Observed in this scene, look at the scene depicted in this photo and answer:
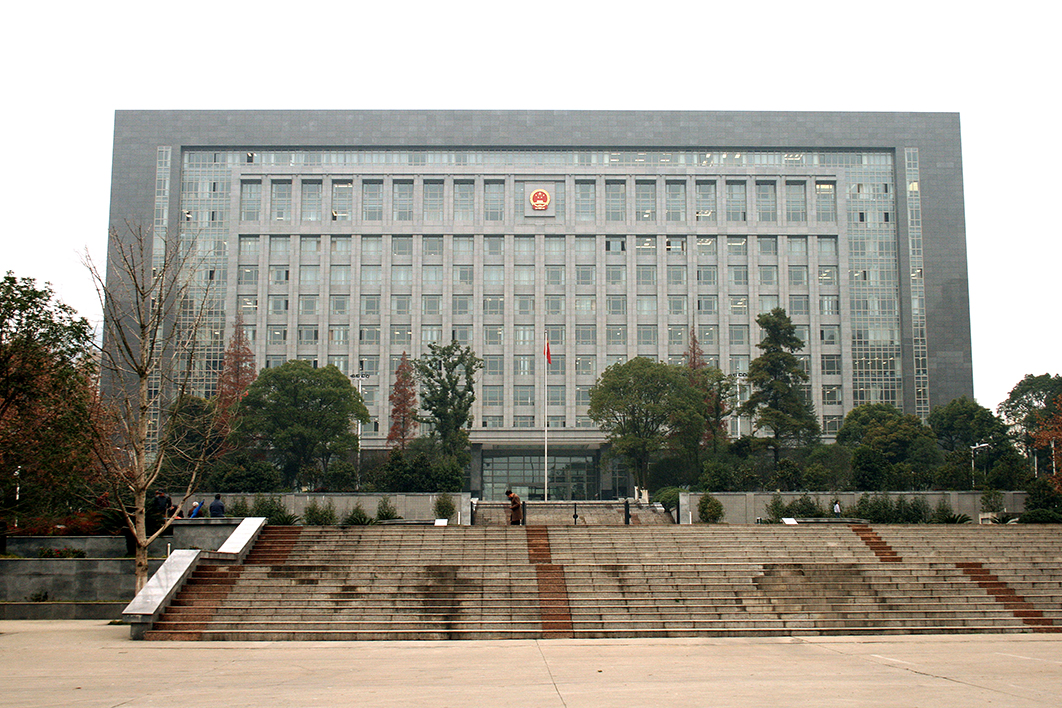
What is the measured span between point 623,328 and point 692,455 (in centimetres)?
2498

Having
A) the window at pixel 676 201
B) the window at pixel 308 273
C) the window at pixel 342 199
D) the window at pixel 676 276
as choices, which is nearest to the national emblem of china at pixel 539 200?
the window at pixel 676 201

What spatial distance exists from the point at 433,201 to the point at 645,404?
122ft

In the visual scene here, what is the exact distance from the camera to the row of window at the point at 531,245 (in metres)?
86.0

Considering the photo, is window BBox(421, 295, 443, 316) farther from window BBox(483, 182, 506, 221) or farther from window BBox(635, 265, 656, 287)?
window BBox(635, 265, 656, 287)

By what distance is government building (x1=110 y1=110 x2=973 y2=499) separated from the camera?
84.6 meters

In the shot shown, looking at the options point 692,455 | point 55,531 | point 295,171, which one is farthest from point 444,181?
point 55,531

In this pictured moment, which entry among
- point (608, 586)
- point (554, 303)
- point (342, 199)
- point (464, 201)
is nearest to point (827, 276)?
point (554, 303)

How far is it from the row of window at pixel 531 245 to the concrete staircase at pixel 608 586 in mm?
59156

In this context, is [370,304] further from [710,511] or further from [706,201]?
[710,511]

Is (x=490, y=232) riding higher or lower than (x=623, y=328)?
higher

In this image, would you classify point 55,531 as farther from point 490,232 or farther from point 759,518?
point 490,232

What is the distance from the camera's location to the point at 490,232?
8644cm

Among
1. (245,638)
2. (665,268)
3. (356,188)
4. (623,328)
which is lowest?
(245,638)

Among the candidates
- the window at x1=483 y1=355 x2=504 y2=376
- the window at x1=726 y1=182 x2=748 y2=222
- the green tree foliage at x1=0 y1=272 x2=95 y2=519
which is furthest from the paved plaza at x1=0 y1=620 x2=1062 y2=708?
the window at x1=726 y1=182 x2=748 y2=222
